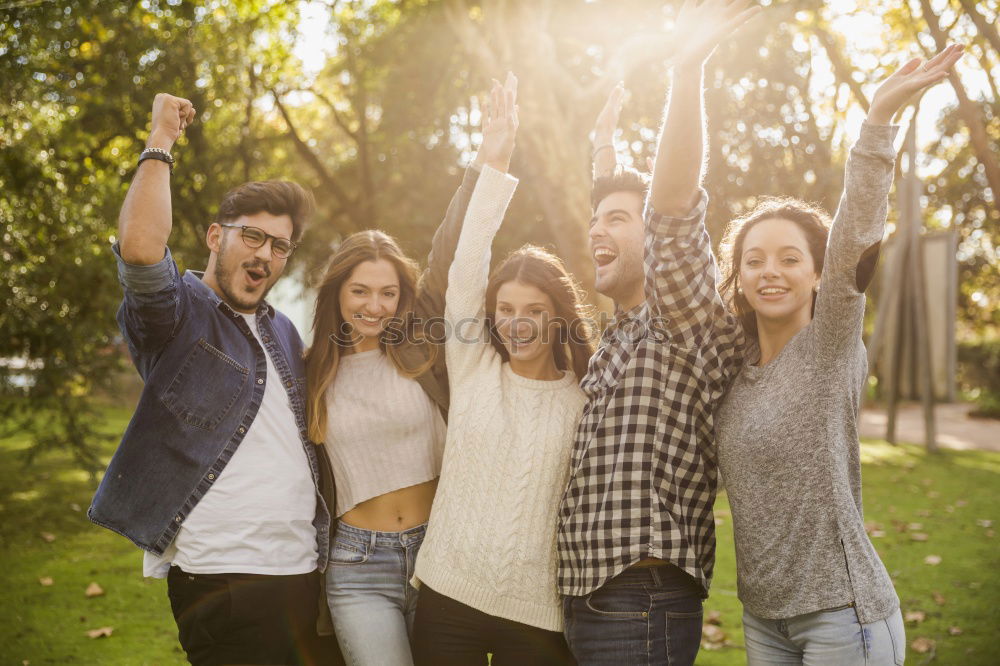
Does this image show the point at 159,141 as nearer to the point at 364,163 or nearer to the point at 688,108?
the point at 688,108

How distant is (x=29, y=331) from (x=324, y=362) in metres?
5.98

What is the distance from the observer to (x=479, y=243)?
10.4 ft

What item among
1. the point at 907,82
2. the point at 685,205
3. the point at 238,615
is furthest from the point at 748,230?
the point at 238,615

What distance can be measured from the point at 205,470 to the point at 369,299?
983 millimetres

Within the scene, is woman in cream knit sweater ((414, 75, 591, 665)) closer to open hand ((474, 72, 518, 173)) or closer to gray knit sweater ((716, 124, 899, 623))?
open hand ((474, 72, 518, 173))

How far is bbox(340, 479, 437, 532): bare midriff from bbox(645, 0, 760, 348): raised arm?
131 centimetres

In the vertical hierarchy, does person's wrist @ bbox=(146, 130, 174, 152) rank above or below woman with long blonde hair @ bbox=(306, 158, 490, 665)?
above

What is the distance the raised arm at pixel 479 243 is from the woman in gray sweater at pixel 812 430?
1.00 meters

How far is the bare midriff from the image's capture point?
3164mm

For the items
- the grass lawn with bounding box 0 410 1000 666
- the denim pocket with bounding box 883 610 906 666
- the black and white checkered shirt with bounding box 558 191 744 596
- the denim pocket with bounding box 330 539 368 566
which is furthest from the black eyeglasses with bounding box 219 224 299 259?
the grass lawn with bounding box 0 410 1000 666

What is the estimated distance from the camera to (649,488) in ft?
8.07

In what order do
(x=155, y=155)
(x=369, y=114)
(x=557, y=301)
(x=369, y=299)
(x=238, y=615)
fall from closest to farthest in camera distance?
(x=155, y=155) → (x=238, y=615) → (x=557, y=301) → (x=369, y=299) → (x=369, y=114)

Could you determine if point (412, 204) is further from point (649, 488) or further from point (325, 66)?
point (649, 488)

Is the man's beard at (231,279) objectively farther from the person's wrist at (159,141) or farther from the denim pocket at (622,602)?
the denim pocket at (622,602)
